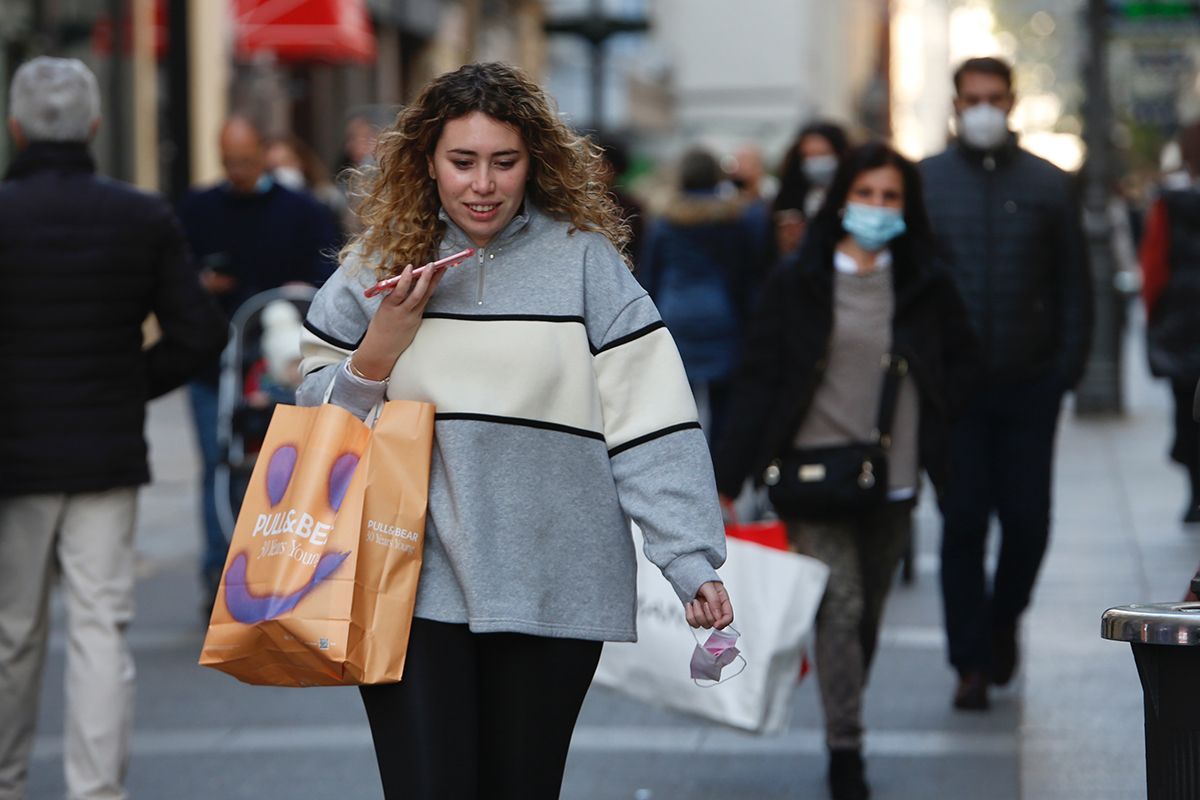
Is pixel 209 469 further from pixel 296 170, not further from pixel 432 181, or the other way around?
pixel 432 181

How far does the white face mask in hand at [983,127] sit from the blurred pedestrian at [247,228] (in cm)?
315

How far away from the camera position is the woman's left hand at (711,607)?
3.65 metres

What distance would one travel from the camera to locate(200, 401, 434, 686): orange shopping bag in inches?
141

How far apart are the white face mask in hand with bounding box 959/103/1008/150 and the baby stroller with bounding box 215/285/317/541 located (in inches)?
112

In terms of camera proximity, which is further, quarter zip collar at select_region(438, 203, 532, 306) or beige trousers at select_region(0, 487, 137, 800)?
beige trousers at select_region(0, 487, 137, 800)

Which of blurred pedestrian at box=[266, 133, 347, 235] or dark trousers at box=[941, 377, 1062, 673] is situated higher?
blurred pedestrian at box=[266, 133, 347, 235]

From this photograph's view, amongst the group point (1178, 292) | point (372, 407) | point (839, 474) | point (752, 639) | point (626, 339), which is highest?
point (1178, 292)

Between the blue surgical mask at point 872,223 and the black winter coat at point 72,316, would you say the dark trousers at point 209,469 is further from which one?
the blue surgical mask at point 872,223

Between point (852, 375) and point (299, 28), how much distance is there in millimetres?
14633

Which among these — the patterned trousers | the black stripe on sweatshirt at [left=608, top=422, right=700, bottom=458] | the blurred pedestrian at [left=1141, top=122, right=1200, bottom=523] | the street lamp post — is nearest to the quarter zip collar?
the black stripe on sweatshirt at [left=608, top=422, right=700, bottom=458]

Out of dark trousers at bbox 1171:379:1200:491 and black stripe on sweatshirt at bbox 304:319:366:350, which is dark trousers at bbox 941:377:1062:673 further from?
black stripe on sweatshirt at bbox 304:319:366:350

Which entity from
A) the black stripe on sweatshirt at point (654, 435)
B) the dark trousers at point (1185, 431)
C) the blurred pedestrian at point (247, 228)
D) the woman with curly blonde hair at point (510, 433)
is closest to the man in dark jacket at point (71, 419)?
the woman with curly blonde hair at point (510, 433)

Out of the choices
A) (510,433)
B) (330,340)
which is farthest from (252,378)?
(510,433)

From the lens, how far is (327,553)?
11.8 ft
